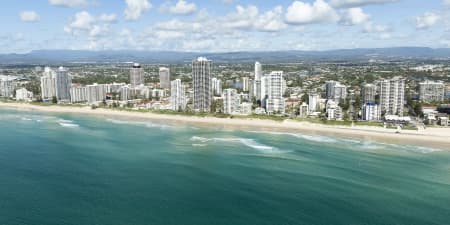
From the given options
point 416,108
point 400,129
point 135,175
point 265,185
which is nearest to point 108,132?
point 135,175

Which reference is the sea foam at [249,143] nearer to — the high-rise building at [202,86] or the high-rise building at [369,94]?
the high-rise building at [202,86]

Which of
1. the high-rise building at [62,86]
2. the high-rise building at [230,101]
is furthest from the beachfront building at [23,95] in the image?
the high-rise building at [230,101]

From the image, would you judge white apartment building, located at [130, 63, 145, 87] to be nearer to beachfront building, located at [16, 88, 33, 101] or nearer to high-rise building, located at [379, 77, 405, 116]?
beachfront building, located at [16, 88, 33, 101]

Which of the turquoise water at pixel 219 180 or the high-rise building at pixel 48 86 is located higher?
the high-rise building at pixel 48 86

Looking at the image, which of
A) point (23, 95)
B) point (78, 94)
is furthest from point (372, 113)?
point (23, 95)

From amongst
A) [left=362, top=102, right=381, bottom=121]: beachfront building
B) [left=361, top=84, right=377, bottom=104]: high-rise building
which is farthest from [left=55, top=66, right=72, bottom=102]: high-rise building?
[left=362, top=102, right=381, bottom=121]: beachfront building

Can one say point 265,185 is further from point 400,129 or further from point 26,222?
point 400,129
